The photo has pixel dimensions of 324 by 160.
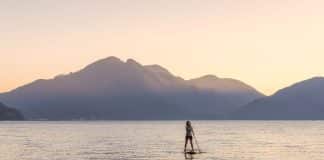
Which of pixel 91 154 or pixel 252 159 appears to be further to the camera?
pixel 91 154

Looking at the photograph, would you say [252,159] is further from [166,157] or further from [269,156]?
[166,157]

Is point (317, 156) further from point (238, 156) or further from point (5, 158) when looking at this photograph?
point (5, 158)

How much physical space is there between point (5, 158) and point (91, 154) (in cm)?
735

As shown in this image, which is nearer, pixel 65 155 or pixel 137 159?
pixel 137 159

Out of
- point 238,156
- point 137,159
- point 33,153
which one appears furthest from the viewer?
point 33,153

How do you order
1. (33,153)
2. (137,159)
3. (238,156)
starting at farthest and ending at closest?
(33,153) → (238,156) → (137,159)

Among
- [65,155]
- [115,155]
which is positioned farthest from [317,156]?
[65,155]

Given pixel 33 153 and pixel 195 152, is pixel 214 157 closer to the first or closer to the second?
pixel 195 152

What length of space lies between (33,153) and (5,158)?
16.2 feet

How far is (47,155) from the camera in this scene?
48.8m

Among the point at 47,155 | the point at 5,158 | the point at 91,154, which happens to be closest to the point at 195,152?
the point at 91,154

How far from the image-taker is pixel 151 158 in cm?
4553

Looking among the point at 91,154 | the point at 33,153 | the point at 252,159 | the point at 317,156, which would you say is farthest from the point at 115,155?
the point at 317,156

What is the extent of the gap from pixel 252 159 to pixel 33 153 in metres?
18.9
